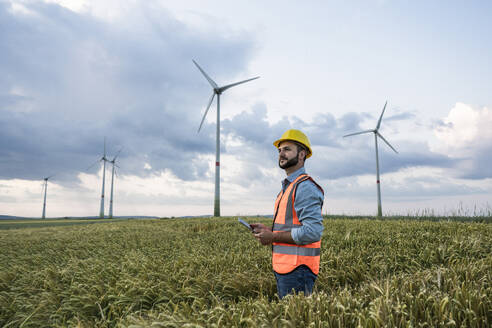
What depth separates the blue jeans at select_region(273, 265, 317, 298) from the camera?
405 cm

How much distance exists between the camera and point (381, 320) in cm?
314

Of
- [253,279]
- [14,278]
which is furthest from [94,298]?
[14,278]

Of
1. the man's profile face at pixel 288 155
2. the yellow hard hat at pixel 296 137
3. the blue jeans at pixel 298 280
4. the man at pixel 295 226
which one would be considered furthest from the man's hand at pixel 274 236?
the yellow hard hat at pixel 296 137

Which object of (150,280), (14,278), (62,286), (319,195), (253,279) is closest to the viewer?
(319,195)

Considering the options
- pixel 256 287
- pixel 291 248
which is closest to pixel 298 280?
pixel 291 248

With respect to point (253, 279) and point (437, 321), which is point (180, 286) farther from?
point (437, 321)

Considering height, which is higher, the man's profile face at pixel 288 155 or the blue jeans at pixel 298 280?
the man's profile face at pixel 288 155

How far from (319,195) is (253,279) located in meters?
4.11

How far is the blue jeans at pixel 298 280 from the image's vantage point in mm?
4051

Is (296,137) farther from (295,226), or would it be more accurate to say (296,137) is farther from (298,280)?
(298,280)

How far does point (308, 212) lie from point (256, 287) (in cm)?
391

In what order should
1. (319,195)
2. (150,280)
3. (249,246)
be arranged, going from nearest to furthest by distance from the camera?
(319,195)
(150,280)
(249,246)

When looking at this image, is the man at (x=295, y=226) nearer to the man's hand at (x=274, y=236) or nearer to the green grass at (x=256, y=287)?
the man's hand at (x=274, y=236)

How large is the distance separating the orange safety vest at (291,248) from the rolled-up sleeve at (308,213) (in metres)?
0.10
